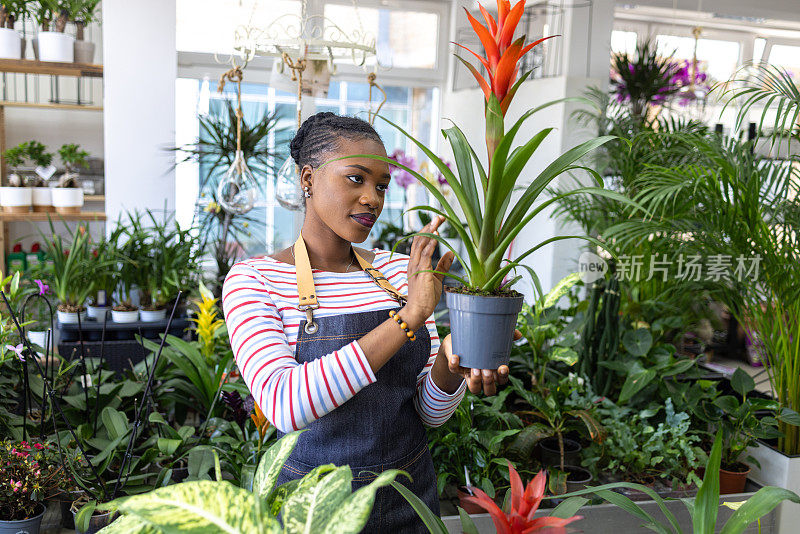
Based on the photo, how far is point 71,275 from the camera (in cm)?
329

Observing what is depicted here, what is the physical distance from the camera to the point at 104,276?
3.41 metres

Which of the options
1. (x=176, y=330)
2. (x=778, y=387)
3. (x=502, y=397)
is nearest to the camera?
(x=502, y=397)

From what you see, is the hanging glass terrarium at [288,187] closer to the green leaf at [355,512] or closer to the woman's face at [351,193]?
the woman's face at [351,193]

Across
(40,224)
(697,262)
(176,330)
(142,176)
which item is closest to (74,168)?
(40,224)

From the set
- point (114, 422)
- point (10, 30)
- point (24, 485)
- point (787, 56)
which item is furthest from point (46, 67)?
point (787, 56)

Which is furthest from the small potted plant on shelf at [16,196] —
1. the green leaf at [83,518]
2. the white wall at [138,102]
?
the green leaf at [83,518]

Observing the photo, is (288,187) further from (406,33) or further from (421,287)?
(406,33)

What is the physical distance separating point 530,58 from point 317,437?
4.18 metres

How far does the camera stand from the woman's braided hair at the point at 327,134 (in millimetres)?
1368

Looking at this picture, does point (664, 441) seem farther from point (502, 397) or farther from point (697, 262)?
point (697, 262)

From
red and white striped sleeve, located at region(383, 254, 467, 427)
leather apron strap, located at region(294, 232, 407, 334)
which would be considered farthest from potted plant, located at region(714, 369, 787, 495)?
leather apron strap, located at region(294, 232, 407, 334)

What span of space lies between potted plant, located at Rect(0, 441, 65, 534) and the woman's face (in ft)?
3.48

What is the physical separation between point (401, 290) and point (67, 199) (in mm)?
3092

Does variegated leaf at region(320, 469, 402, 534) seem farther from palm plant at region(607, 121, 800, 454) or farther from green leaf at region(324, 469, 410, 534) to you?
palm plant at region(607, 121, 800, 454)
